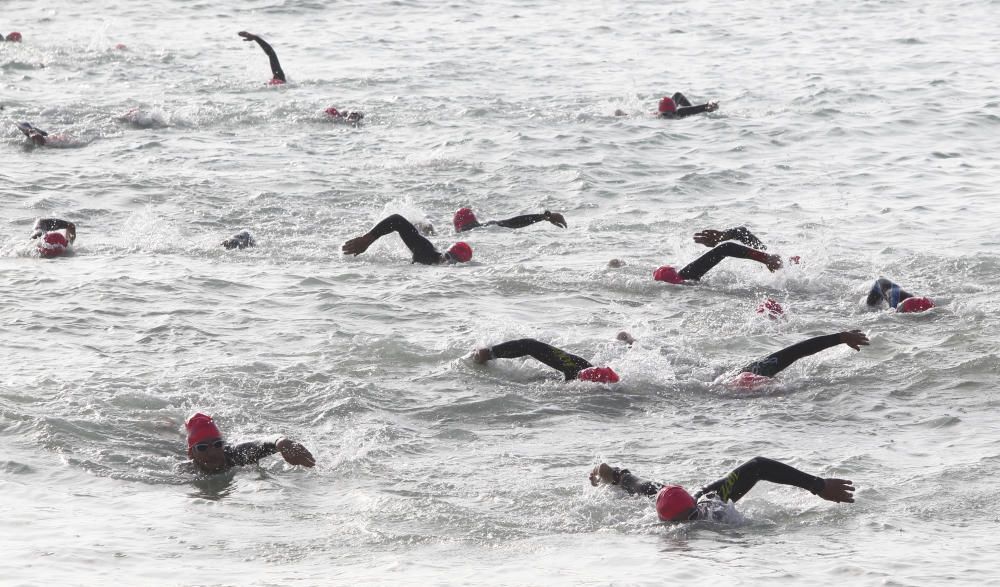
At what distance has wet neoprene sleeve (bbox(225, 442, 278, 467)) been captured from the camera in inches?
388

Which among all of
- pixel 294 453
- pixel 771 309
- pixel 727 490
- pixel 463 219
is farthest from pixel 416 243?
pixel 727 490

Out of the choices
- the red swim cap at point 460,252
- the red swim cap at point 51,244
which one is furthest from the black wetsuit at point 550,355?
the red swim cap at point 51,244

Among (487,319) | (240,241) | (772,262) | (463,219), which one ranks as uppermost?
(772,262)

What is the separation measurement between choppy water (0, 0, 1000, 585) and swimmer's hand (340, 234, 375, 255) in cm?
33

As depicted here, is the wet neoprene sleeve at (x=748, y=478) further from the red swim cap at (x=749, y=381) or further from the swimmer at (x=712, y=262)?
the swimmer at (x=712, y=262)

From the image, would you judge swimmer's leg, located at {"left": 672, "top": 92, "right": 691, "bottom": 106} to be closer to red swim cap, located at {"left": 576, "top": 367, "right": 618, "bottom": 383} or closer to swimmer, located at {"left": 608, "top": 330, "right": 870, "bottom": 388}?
swimmer, located at {"left": 608, "top": 330, "right": 870, "bottom": 388}

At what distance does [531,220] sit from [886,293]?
4.82m

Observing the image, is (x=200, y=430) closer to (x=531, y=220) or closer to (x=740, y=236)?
(x=531, y=220)

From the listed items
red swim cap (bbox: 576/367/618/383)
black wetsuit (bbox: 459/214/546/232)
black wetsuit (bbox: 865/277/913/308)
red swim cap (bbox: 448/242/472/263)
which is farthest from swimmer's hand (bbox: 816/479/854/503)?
black wetsuit (bbox: 459/214/546/232)

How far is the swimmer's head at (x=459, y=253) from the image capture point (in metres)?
15.5

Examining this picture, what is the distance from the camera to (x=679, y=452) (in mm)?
10375

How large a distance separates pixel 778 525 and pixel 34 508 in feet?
17.6

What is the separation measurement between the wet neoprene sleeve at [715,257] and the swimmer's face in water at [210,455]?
6.75m

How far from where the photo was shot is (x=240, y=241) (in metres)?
16.0
